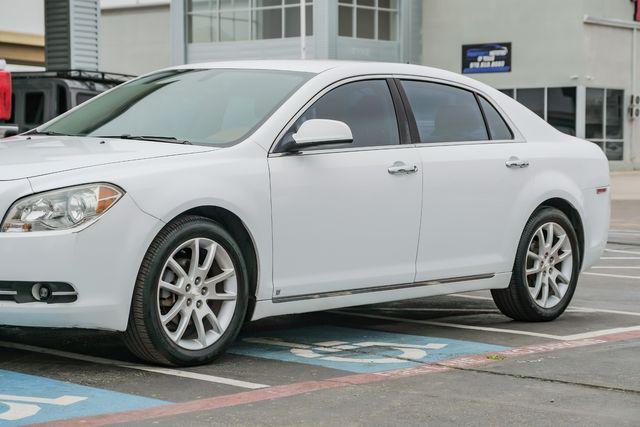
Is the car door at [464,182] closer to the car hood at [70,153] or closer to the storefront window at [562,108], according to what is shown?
the car hood at [70,153]

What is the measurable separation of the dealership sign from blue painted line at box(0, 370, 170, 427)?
4164 centimetres

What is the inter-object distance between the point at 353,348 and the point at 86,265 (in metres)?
1.83

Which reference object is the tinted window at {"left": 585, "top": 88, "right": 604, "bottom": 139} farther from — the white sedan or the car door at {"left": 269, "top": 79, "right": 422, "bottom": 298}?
the car door at {"left": 269, "top": 79, "right": 422, "bottom": 298}

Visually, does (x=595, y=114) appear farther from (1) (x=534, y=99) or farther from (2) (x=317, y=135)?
(2) (x=317, y=135)

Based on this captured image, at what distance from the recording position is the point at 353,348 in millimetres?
7438

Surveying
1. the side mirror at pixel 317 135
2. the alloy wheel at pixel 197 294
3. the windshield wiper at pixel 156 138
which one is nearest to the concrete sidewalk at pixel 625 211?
the side mirror at pixel 317 135

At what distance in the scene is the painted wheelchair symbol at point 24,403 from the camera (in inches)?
217

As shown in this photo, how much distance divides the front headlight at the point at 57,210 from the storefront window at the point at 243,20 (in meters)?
42.8

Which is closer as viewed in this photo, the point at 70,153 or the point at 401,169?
the point at 70,153

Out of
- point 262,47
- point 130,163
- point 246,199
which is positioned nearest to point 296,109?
point 246,199

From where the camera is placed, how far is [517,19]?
46.4m

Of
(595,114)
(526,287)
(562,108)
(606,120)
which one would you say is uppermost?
(562,108)

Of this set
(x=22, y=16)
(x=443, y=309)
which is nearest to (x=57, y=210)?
(x=443, y=309)

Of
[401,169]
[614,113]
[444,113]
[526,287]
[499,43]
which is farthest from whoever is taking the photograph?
[499,43]
